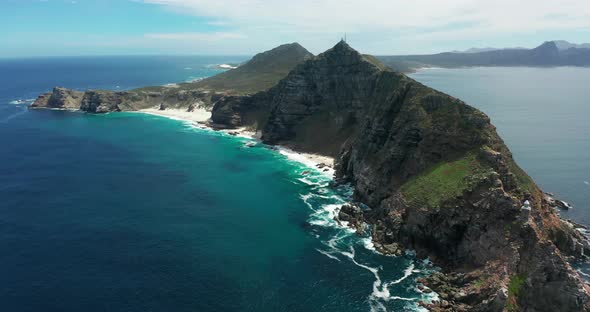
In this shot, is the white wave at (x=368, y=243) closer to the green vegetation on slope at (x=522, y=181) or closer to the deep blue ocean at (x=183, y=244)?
the deep blue ocean at (x=183, y=244)

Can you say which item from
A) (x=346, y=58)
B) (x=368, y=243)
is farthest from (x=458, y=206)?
(x=346, y=58)

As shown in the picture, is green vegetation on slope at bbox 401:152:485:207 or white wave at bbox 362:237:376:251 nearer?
green vegetation on slope at bbox 401:152:485:207

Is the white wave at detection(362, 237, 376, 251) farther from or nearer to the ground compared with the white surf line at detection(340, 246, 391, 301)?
farther from the ground

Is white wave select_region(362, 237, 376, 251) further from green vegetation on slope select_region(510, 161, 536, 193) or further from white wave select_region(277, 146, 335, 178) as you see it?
white wave select_region(277, 146, 335, 178)

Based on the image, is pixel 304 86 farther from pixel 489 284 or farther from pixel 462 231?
pixel 489 284

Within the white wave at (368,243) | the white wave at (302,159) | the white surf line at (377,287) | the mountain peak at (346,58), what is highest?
the mountain peak at (346,58)

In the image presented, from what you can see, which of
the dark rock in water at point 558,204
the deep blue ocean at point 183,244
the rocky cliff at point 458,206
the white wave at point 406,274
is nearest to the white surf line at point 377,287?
the deep blue ocean at point 183,244

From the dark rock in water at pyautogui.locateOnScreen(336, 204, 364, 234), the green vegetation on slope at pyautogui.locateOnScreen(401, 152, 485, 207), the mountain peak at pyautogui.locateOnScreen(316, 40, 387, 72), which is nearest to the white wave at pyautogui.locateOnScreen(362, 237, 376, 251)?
the dark rock in water at pyautogui.locateOnScreen(336, 204, 364, 234)

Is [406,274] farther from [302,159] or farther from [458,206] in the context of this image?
[302,159]
